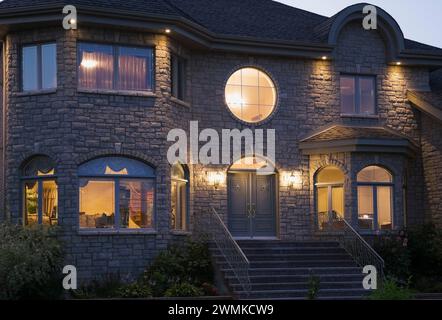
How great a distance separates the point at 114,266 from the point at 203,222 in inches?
121

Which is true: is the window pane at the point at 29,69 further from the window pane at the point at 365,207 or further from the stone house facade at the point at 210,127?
the window pane at the point at 365,207

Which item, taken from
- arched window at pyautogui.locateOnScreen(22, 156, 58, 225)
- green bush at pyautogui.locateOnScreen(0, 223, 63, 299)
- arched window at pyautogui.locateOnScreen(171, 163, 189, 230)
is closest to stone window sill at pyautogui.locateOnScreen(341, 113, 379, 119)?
arched window at pyautogui.locateOnScreen(171, 163, 189, 230)

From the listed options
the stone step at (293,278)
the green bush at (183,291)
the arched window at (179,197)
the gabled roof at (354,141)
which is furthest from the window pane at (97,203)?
the gabled roof at (354,141)

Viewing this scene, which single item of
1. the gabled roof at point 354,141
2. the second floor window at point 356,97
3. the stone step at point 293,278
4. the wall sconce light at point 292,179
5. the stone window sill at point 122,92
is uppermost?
the second floor window at point 356,97

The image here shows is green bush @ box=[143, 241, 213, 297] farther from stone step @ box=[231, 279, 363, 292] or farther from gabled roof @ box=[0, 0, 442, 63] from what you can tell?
gabled roof @ box=[0, 0, 442, 63]

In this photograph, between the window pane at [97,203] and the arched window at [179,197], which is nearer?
the window pane at [97,203]

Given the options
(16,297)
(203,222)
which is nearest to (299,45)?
(203,222)

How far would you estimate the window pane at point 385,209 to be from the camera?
74.9 feet

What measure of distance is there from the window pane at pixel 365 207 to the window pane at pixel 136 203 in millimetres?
6022

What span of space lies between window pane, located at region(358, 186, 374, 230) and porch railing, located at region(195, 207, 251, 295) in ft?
13.7

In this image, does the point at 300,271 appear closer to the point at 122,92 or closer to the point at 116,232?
the point at 116,232

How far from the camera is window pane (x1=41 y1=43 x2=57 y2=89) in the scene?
20156mm

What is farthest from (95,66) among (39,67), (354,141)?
(354,141)

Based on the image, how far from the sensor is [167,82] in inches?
822
